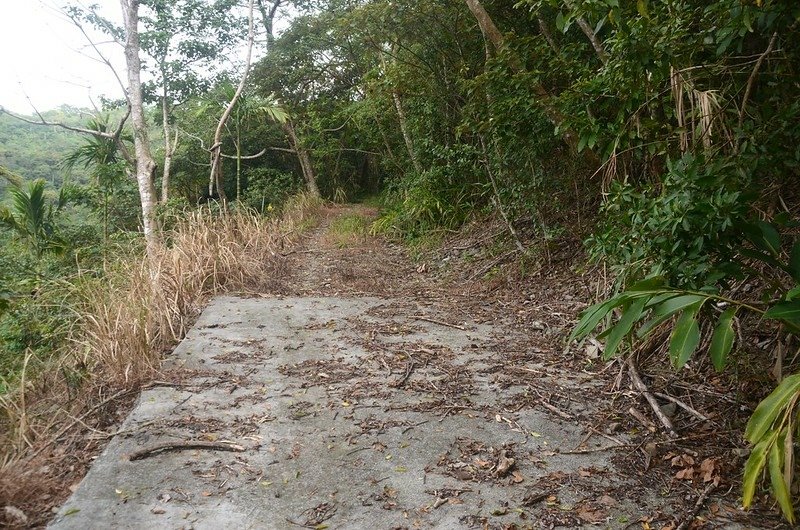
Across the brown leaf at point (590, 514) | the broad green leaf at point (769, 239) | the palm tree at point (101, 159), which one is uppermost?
the palm tree at point (101, 159)

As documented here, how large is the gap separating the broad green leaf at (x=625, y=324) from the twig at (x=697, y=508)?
2.33 feet

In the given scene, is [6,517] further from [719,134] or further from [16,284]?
[16,284]

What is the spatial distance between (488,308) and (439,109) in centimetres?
386

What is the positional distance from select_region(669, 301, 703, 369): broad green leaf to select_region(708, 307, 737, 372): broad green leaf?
0.22 feet

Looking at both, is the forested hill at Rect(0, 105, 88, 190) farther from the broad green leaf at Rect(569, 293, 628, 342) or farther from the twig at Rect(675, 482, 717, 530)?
the twig at Rect(675, 482, 717, 530)

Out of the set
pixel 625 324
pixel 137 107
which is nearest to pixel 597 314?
pixel 625 324

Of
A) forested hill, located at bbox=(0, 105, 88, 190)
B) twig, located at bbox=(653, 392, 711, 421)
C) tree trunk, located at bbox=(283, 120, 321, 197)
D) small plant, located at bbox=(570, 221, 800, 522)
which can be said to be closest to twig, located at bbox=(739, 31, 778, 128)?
small plant, located at bbox=(570, 221, 800, 522)

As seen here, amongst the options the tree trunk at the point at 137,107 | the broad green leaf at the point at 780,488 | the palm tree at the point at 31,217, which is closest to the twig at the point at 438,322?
the broad green leaf at the point at 780,488

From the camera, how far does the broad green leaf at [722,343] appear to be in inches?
62.2

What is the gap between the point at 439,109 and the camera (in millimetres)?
7820

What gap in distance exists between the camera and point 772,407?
1.46 metres

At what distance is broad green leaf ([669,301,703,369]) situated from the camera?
62.2 inches

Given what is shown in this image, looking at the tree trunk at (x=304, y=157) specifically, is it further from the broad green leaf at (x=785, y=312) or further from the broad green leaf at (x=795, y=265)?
the broad green leaf at (x=785, y=312)

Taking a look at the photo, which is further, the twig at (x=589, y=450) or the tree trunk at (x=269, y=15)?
the tree trunk at (x=269, y=15)
